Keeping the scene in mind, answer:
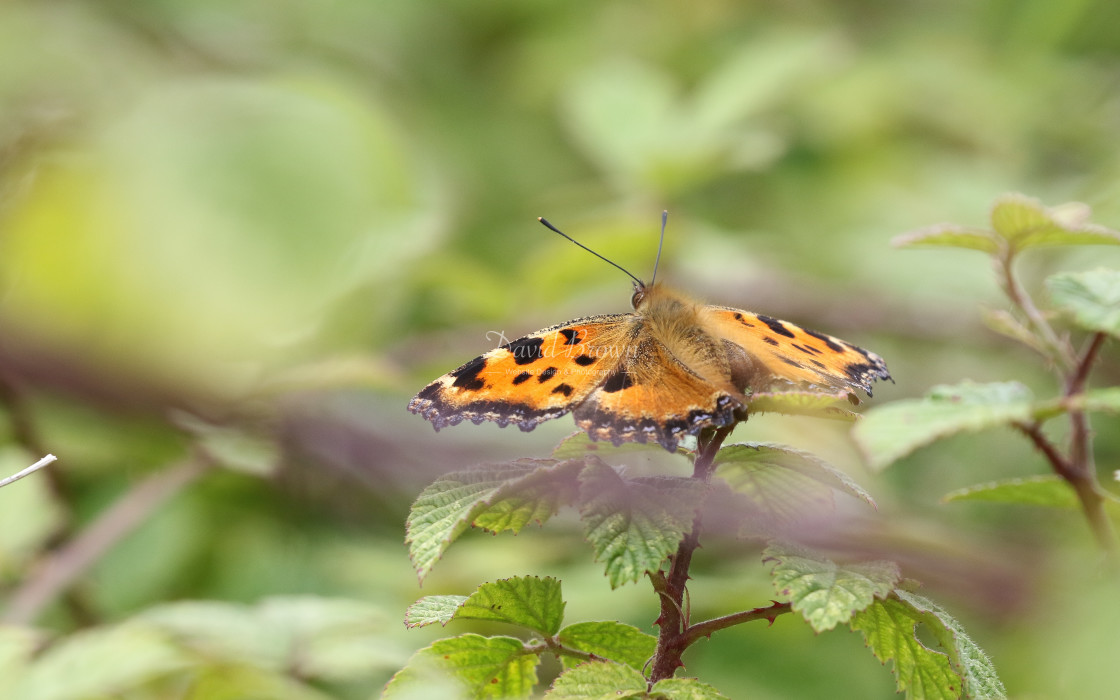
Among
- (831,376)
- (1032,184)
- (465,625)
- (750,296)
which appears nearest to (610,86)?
(750,296)

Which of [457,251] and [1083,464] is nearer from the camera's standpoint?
[1083,464]

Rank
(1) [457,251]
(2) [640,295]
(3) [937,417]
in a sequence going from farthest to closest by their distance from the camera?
(1) [457,251], (2) [640,295], (3) [937,417]

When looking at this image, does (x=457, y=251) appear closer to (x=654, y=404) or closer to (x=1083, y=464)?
(x=654, y=404)

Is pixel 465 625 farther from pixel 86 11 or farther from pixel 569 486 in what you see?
pixel 86 11

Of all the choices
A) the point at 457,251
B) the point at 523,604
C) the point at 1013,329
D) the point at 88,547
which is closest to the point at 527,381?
the point at 523,604

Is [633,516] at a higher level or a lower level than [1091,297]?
lower

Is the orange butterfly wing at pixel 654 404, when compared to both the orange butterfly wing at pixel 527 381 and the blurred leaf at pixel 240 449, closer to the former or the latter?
the orange butterfly wing at pixel 527 381

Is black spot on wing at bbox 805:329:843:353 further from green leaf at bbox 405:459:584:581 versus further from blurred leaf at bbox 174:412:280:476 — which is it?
blurred leaf at bbox 174:412:280:476
